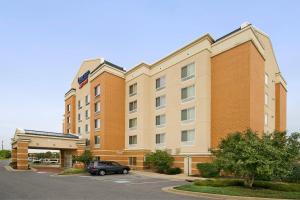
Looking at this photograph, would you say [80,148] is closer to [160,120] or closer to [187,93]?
[160,120]

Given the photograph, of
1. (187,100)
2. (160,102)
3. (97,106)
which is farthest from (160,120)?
(97,106)

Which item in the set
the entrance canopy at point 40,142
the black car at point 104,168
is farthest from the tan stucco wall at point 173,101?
the entrance canopy at point 40,142

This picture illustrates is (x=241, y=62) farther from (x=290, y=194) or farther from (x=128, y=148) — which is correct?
(x=128, y=148)

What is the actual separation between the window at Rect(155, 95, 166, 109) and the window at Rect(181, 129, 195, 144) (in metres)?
5.50

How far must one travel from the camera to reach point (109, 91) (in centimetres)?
4406

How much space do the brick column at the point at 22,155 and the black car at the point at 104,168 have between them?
49.7 ft

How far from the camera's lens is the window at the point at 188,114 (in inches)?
1337

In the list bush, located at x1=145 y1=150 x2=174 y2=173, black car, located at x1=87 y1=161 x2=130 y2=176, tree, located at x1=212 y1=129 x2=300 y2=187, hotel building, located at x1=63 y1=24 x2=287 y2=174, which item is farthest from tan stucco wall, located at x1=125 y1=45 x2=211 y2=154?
tree, located at x1=212 y1=129 x2=300 y2=187

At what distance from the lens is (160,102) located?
39625 mm

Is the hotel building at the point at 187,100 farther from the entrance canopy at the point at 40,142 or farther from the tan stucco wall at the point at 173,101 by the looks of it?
the entrance canopy at the point at 40,142

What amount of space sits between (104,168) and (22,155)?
658 inches

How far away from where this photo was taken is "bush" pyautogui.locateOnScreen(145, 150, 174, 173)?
114 feet

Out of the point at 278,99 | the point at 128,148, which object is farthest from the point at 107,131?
the point at 278,99

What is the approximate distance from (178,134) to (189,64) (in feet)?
27.9
